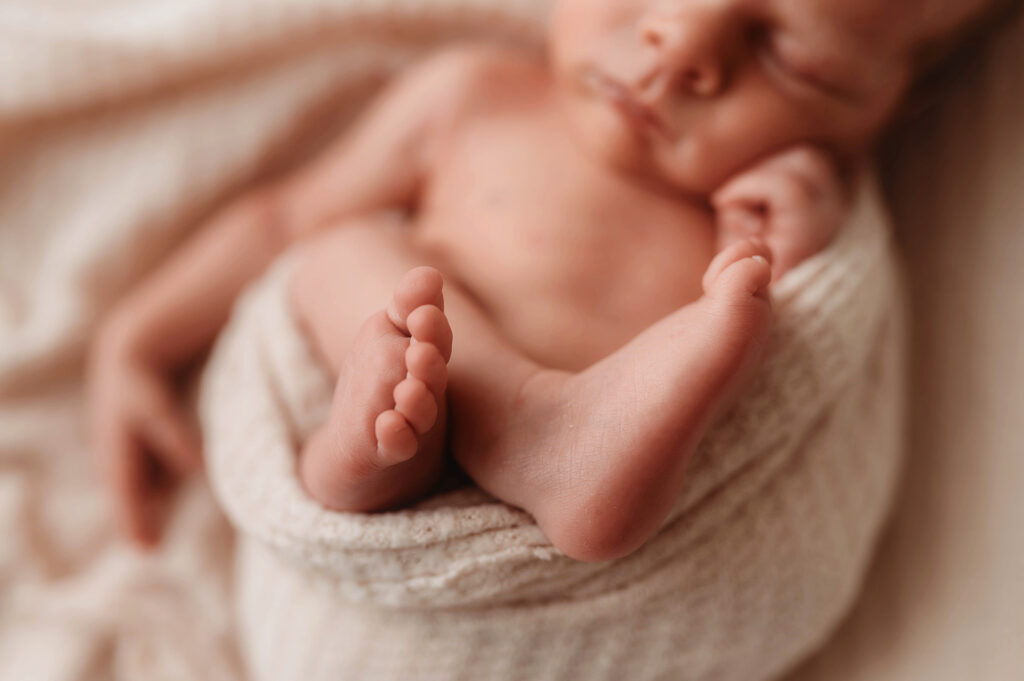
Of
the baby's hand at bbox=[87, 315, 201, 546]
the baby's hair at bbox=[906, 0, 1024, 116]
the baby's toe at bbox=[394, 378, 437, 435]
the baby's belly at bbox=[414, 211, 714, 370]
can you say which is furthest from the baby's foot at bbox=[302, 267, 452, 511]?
the baby's hair at bbox=[906, 0, 1024, 116]

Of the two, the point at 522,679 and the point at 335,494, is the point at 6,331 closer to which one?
the point at 335,494

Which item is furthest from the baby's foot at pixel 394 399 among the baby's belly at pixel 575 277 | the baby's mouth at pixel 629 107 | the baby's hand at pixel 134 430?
the baby's hand at pixel 134 430

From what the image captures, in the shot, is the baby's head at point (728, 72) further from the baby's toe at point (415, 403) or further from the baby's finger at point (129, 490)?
the baby's finger at point (129, 490)

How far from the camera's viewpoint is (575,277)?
715mm

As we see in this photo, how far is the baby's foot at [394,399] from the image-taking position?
51 cm

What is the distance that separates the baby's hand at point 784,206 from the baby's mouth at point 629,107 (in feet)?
0.25

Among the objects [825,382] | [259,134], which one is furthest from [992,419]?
[259,134]

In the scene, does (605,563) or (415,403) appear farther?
(605,563)

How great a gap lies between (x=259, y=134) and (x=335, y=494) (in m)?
0.57

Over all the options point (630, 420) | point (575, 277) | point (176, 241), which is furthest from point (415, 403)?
point (176, 241)

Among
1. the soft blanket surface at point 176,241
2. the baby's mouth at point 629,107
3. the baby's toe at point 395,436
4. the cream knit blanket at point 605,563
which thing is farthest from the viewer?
the soft blanket surface at point 176,241

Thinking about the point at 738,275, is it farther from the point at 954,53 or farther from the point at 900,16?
the point at 954,53

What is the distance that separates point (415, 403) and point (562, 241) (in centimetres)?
28

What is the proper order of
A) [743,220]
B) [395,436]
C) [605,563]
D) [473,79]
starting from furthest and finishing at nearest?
[473,79]
[743,220]
[605,563]
[395,436]
